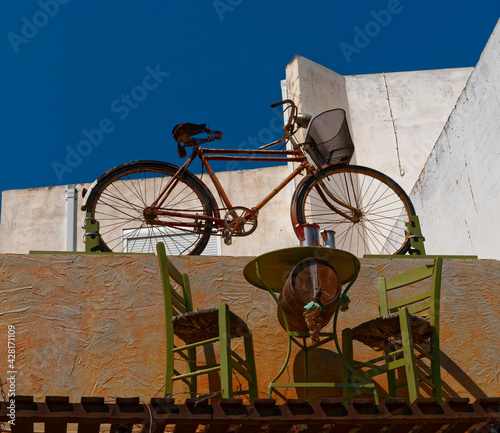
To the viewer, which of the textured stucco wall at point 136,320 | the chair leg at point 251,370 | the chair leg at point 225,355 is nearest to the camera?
the chair leg at point 225,355

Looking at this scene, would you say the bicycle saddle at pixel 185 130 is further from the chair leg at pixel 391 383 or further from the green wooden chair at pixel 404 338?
the chair leg at pixel 391 383

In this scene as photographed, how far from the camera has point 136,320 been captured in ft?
20.1

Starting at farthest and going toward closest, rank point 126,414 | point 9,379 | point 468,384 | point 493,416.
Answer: point 468,384, point 9,379, point 493,416, point 126,414

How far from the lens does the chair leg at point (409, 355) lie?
201 inches

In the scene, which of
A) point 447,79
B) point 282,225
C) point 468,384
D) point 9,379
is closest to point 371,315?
point 468,384

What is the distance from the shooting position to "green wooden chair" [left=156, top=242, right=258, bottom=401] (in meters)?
4.97

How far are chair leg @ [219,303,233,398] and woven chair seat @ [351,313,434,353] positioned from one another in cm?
94

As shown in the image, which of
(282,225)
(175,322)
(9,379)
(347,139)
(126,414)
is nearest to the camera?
(126,414)

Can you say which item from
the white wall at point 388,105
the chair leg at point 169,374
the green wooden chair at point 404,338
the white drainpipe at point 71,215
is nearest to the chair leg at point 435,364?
the green wooden chair at point 404,338

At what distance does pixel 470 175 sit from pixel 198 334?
3.98 metres

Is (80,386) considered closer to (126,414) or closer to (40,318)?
(40,318)

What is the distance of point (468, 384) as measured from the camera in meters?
6.10

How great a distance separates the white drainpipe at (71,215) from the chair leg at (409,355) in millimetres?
7302

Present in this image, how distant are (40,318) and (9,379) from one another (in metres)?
0.51
